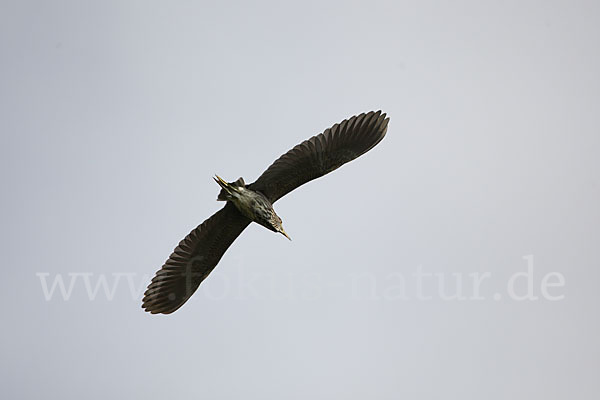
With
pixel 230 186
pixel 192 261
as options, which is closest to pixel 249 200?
pixel 230 186

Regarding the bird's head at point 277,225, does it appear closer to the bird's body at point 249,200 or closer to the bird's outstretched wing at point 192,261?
the bird's body at point 249,200

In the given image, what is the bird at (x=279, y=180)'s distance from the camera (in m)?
16.1

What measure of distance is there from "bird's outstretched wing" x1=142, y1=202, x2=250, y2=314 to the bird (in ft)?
0.06

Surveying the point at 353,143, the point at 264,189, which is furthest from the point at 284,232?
the point at 353,143

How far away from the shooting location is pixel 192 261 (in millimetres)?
17359

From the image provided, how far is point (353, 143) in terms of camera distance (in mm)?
16312

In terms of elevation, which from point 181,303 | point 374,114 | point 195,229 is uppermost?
point 374,114

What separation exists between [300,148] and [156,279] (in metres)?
4.11

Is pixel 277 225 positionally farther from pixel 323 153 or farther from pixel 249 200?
pixel 323 153

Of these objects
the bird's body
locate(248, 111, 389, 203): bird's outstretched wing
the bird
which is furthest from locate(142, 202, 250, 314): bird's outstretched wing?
locate(248, 111, 389, 203): bird's outstretched wing

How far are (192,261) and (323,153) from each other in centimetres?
354

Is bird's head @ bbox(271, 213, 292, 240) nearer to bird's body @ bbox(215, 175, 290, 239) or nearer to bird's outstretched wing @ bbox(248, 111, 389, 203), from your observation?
bird's body @ bbox(215, 175, 290, 239)

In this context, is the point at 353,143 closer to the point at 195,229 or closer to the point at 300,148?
the point at 300,148

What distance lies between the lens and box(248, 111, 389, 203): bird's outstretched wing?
52.6 feet
